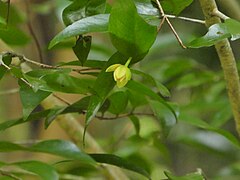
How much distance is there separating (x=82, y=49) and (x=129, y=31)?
8 cm

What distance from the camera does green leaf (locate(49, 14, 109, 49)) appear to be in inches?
19.8

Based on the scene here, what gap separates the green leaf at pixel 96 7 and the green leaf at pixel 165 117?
0.17 m

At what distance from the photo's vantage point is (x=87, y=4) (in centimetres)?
55

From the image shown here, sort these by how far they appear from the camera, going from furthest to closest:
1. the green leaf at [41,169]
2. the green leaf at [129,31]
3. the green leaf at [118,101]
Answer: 1. the green leaf at [118,101]
2. the green leaf at [41,169]
3. the green leaf at [129,31]

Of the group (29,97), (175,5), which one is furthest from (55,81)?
(175,5)

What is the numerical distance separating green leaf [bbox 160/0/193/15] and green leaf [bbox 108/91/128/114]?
6.5 inches

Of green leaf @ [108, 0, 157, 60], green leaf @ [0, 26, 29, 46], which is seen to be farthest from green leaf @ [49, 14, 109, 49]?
green leaf @ [0, 26, 29, 46]

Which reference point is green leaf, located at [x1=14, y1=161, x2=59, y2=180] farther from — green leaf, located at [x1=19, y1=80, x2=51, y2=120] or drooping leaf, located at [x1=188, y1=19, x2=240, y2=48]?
drooping leaf, located at [x1=188, y1=19, x2=240, y2=48]

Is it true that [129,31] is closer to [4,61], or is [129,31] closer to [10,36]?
[4,61]

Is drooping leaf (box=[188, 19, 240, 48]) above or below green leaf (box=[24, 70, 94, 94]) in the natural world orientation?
above

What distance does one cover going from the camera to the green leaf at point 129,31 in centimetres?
48

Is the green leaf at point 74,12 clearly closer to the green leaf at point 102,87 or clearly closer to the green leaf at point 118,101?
the green leaf at point 102,87

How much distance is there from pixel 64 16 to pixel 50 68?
5cm

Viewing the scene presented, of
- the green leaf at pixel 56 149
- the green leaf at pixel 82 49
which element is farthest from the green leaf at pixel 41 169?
the green leaf at pixel 82 49
